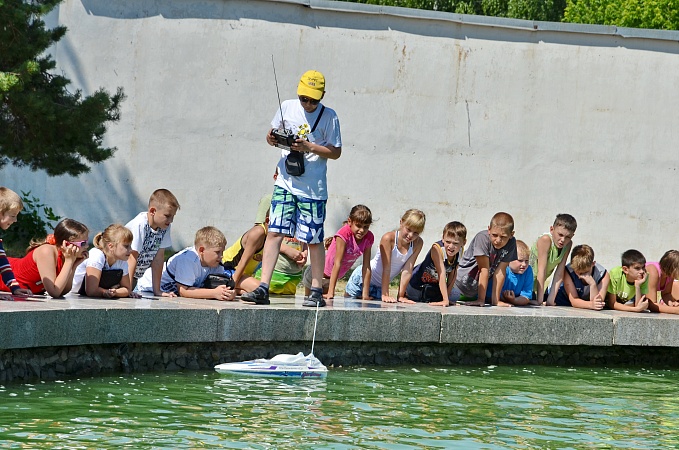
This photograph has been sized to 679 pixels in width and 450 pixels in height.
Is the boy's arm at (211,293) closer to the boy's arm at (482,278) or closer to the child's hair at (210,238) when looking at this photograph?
the child's hair at (210,238)

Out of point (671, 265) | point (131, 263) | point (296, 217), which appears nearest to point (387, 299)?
point (296, 217)

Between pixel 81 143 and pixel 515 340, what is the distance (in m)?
5.50

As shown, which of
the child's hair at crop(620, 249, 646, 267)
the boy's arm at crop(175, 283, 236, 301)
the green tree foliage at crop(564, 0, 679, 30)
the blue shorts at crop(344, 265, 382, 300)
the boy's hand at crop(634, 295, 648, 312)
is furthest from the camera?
the green tree foliage at crop(564, 0, 679, 30)

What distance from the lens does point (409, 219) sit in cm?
1006

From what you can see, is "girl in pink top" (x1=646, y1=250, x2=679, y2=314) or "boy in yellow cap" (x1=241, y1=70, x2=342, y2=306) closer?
"boy in yellow cap" (x1=241, y1=70, x2=342, y2=306)

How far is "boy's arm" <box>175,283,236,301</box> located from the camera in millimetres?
9094

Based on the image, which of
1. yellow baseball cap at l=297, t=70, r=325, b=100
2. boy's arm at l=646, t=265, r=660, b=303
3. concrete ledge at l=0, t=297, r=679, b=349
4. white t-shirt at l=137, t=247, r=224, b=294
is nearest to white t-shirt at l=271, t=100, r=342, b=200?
yellow baseball cap at l=297, t=70, r=325, b=100

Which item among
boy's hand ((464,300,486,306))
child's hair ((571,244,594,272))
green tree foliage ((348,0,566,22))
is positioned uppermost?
green tree foliage ((348,0,566,22))

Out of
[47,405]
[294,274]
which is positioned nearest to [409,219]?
[294,274]

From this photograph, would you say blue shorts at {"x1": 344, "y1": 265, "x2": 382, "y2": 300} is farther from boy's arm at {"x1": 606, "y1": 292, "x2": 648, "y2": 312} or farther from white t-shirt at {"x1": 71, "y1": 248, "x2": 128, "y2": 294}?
white t-shirt at {"x1": 71, "y1": 248, "x2": 128, "y2": 294}

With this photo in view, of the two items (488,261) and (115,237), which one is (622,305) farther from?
(115,237)

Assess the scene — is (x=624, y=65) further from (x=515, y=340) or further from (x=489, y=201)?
(x=515, y=340)

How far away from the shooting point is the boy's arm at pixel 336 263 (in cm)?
983

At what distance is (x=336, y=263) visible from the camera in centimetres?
990
